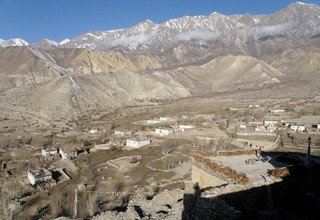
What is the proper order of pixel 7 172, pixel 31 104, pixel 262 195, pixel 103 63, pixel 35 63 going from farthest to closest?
pixel 103 63 < pixel 35 63 < pixel 31 104 < pixel 7 172 < pixel 262 195

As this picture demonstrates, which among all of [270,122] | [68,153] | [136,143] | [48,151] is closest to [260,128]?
[270,122]

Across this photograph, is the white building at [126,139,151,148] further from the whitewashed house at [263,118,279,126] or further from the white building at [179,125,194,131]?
the whitewashed house at [263,118,279,126]

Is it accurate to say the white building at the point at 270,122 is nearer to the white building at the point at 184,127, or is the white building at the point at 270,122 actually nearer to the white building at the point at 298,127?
the white building at the point at 298,127

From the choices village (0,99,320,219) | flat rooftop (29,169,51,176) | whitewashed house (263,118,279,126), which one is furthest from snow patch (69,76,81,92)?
flat rooftop (29,169,51,176)

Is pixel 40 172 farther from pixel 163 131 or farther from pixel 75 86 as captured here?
pixel 75 86

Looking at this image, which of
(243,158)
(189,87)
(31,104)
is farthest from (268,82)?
(243,158)

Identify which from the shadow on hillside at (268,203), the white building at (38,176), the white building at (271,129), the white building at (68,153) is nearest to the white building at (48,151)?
the white building at (68,153)

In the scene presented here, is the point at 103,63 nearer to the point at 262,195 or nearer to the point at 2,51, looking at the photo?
the point at 2,51
